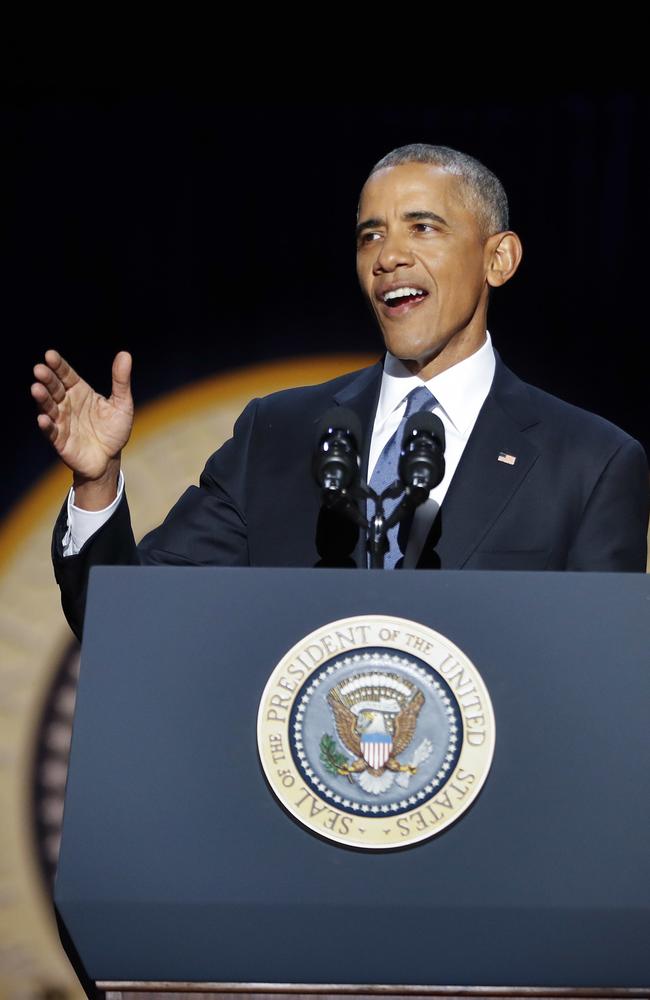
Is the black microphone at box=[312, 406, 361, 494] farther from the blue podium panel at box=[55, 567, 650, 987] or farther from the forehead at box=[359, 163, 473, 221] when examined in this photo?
the forehead at box=[359, 163, 473, 221]

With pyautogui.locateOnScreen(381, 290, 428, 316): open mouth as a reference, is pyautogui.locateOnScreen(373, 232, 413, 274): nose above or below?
above

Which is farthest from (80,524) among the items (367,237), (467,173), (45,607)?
(45,607)

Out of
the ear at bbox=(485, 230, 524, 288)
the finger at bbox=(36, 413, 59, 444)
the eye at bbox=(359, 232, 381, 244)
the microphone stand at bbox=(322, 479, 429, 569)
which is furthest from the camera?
the ear at bbox=(485, 230, 524, 288)

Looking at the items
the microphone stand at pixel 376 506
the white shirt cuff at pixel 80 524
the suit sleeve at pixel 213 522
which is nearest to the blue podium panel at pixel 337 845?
the microphone stand at pixel 376 506

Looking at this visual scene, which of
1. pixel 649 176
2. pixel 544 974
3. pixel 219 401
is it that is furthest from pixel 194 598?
pixel 649 176

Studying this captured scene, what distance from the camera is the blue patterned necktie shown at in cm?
190

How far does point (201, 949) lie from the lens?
4.18 ft

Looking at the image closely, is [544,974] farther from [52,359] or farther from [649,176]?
[649,176]

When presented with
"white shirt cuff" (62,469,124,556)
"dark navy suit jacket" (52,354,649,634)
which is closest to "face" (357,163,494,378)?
"dark navy suit jacket" (52,354,649,634)

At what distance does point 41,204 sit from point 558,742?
2.33m

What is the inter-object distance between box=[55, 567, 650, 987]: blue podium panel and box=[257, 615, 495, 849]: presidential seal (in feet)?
0.05

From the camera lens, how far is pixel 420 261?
212 cm

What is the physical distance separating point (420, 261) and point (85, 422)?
0.63m

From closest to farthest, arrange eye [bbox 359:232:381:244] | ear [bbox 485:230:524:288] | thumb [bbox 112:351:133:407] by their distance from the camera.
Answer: thumb [bbox 112:351:133:407]
eye [bbox 359:232:381:244]
ear [bbox 485:230:524:288]
